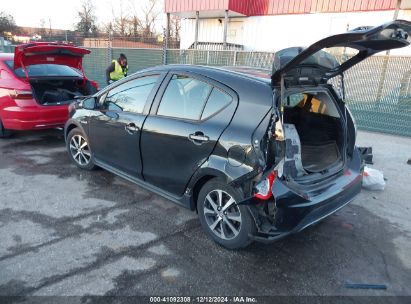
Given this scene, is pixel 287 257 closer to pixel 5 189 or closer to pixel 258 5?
pixel 5 189

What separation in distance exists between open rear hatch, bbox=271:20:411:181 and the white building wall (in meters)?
12.2

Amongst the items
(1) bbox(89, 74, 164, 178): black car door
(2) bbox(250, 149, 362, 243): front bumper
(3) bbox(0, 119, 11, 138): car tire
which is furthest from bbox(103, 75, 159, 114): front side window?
(3) bbox(0, 119, 11, 138): car tire

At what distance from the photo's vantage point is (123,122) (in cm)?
396

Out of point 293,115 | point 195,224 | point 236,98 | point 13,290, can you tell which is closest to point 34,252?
point 13,290

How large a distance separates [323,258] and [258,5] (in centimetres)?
1653

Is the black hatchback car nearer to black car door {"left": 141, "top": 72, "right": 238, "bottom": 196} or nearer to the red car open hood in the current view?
black car door {"left": 141, "top": 72, "right": 238, "bottom": 196}

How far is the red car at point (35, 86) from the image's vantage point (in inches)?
224

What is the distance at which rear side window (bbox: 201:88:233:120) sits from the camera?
121 inches

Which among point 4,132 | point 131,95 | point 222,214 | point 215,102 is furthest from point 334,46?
point 4,132

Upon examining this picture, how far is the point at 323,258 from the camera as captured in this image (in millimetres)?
3143

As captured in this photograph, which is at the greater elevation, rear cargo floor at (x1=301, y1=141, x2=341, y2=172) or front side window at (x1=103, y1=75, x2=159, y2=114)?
front side window at (x1=103, y1=75, x2=159, y2=114)

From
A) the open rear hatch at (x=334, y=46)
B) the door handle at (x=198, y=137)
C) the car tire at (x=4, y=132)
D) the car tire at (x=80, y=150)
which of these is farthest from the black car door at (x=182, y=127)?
the car tire at (x=4, y=132)

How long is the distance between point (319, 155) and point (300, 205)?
102 centimetres

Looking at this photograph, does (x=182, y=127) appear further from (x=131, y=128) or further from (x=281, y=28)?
(x=281, y=28)
